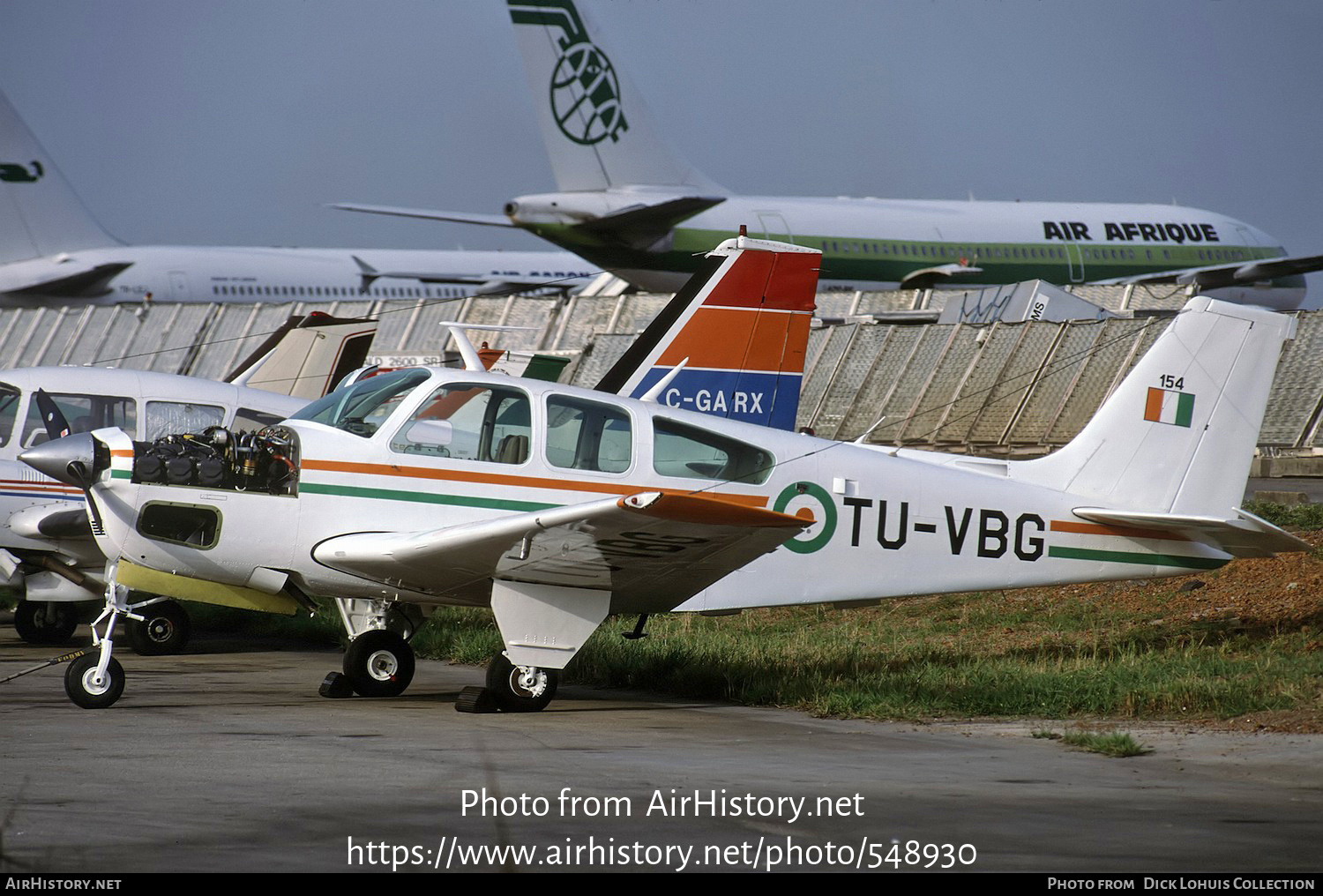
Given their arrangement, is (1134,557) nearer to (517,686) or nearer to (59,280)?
(517,686)

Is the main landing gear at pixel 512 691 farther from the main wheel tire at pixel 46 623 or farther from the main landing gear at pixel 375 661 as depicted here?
the main wheel tire at pixel 46 623

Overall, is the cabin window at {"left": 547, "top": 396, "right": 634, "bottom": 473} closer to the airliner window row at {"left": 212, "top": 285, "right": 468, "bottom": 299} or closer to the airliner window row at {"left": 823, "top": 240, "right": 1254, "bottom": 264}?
the airliner window row at {"left": 823, "top": 240, "right": 1254, "bottom": 264}

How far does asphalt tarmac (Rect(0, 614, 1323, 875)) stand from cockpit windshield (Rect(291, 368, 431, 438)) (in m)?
1.93

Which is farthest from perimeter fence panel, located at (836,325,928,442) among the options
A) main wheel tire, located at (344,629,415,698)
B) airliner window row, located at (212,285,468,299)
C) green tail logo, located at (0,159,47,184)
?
green tail logo, located at (0,159,47,184)

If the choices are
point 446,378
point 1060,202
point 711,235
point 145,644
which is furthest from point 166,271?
point 446,378

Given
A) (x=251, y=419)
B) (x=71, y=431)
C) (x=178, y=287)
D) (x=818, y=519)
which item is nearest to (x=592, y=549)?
(x=818, y=519)

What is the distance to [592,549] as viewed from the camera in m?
9.14

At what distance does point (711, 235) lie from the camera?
39469 mm

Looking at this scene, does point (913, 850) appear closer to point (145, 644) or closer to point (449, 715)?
point (449, 715)

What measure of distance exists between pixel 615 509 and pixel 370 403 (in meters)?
2.45

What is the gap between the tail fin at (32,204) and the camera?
153ft

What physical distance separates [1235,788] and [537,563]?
449 centimetres

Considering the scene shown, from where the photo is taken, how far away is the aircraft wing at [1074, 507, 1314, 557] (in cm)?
1082

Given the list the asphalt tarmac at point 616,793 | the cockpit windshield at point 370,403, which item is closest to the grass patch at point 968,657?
the asphalt tarmac at point 616,793
